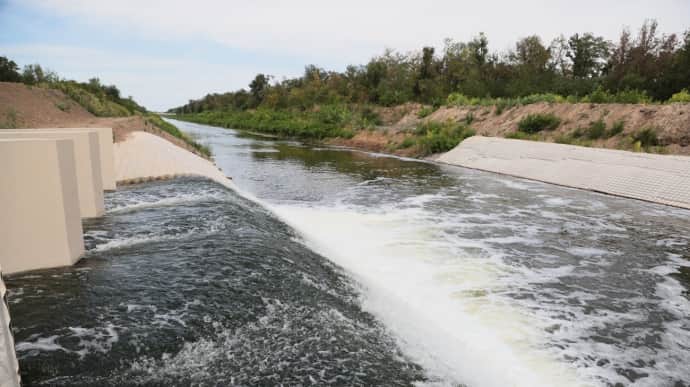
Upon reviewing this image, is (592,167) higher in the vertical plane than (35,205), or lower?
lower

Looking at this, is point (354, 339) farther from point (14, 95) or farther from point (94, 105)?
point (94, 105)

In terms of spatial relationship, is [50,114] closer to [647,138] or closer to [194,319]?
[194,319]

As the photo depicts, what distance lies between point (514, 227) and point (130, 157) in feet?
31.6

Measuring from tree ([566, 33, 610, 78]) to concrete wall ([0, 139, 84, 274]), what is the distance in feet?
144

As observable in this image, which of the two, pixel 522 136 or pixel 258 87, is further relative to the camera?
pixel 258 87

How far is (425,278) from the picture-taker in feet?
21.3

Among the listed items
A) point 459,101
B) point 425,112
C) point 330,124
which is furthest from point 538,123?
point 330,124

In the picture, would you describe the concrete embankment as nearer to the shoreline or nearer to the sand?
the shoreline

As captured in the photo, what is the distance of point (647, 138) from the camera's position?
1683cm

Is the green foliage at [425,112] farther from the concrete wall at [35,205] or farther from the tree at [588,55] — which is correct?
the concrete wall at [35,205]

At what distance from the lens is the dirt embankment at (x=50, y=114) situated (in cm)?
1938

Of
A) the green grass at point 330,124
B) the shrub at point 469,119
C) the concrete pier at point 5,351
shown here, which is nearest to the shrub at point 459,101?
the shrub at point 469,119

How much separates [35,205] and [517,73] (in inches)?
1540

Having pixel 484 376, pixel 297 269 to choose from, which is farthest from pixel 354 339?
pixel 297 269
